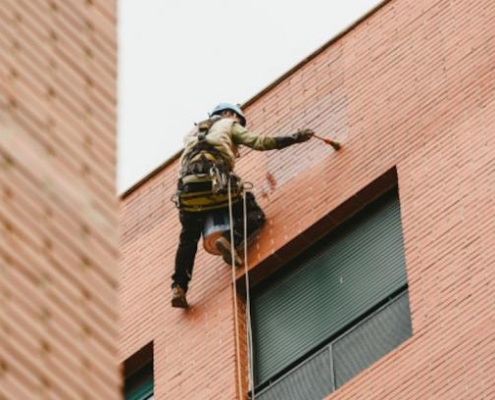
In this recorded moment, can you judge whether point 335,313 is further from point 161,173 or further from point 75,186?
point 75,186

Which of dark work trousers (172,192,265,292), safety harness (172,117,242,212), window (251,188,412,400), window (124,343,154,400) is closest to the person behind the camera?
window (251,188,412,400)

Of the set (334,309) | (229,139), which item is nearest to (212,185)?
(229,139)

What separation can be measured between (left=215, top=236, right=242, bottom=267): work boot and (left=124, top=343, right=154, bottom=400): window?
1.22m

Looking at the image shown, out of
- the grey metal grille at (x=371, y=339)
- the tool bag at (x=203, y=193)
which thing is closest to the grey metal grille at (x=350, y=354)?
the grey metal grille at (x=371, y=339)

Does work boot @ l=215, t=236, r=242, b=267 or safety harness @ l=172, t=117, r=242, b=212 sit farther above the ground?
safety harness @ l=172, t=117, r=242, b=212

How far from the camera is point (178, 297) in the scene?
19797 mm

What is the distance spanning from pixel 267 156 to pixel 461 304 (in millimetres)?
4166

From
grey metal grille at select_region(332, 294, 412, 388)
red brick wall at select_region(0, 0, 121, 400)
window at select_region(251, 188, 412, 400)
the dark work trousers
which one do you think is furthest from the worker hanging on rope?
red brick wall at select_region(0, 0, 121, 400)

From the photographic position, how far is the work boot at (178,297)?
19781 mm

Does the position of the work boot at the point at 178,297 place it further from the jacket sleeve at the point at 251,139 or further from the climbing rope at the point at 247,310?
the jacket sleeve at the point at 251,139

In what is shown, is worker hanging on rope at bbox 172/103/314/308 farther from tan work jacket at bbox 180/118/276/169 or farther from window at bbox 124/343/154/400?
window at bbox 124/343/154/400

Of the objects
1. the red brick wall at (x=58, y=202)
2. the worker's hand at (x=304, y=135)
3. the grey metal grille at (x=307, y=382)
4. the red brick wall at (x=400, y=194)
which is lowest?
the grey metal grille at (x=307, y=382)

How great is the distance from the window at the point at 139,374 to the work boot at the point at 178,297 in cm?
57

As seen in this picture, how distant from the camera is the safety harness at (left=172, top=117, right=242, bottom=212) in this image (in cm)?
1936
